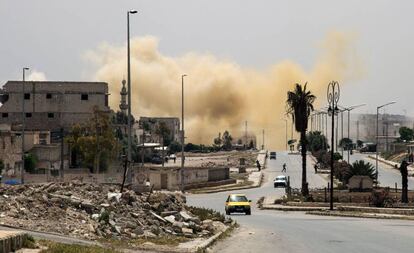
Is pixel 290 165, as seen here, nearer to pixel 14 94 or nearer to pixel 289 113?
pixel 14 94

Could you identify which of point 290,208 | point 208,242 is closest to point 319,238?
point 208,242

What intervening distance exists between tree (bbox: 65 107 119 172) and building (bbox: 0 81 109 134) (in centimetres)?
1775

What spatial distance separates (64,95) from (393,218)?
68.4 metres

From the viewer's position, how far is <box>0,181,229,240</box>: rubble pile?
23422 mm

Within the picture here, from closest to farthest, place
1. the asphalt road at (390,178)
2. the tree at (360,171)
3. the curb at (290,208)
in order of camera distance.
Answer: the curb at (290,208)
the tree at (360,171)
the asphalt road at (390,178)

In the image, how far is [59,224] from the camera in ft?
76.4

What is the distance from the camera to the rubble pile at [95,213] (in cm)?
2342

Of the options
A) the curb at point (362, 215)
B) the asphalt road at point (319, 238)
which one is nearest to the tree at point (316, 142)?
the curb at point (362, 215)

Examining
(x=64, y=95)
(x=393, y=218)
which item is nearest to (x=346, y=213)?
(x=393, y=218)

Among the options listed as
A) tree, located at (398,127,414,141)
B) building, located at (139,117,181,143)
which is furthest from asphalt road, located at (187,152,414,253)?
tree, located at (398,127,414,141)

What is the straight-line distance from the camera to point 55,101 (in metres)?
105

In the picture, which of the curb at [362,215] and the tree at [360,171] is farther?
the tree at [360,171]

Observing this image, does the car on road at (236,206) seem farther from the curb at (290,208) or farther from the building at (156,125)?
the building at (156,125)

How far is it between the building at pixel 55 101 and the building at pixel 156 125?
44774mm
